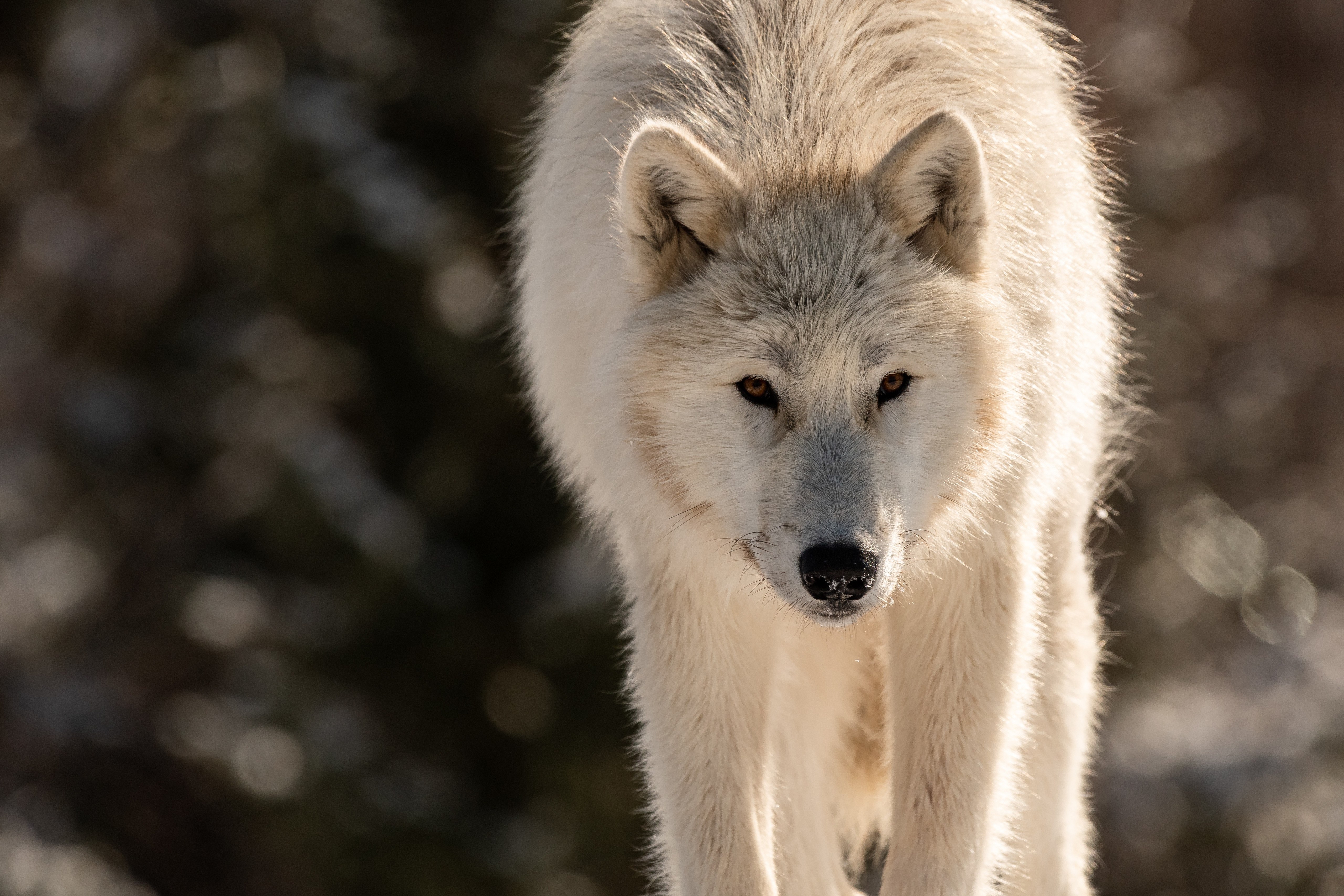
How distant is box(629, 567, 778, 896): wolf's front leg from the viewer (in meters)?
4.25

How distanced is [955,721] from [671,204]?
1.69 meters

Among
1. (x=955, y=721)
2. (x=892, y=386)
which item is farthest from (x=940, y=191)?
(x=955, y=721)

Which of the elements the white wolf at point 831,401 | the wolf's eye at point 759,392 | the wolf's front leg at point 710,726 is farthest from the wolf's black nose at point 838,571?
the wolf's front leg at point 710,726

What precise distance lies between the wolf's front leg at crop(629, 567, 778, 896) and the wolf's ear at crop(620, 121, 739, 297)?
93 centimetres

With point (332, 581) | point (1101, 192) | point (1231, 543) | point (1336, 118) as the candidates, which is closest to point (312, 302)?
point (332, 581)

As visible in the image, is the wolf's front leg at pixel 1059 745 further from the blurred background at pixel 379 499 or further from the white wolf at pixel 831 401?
the blurred background at pixel 379 499

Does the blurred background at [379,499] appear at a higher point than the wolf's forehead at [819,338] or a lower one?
lower

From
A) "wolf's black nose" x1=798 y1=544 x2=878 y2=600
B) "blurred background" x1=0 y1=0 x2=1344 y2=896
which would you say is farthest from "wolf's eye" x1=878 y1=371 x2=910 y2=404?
"blurred background" x1=0 y1=0 x2=1344 y2=896

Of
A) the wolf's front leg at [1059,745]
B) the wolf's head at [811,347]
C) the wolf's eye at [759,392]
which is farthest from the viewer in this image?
the wolf's front leg at [1059,745]

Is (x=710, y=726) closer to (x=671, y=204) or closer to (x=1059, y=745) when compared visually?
(x=1059, y=745)

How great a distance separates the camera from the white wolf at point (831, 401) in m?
3.88

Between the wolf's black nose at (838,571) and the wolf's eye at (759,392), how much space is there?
45 cm

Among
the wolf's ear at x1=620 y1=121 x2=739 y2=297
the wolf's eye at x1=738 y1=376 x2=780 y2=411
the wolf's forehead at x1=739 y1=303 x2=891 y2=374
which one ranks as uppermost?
the wolf's ear at x1=620 y1=121 x2=739 y2=297

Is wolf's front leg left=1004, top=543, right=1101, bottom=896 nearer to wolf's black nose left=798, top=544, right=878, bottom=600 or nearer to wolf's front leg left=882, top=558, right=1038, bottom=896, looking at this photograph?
wolf's front leg left=882, top=558, right=1038, bottom=896
